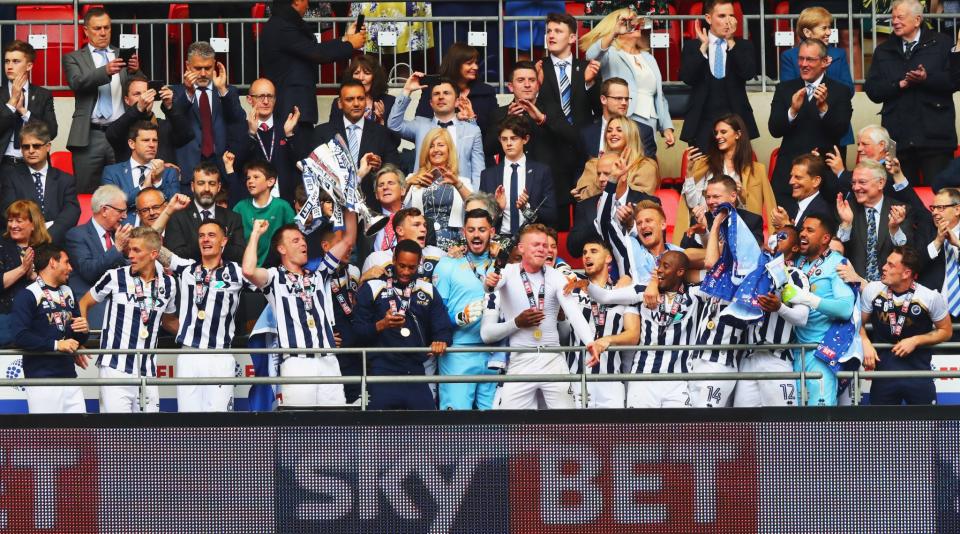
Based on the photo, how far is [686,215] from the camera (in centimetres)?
1609

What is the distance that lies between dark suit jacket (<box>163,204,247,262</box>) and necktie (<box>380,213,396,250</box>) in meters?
1.12

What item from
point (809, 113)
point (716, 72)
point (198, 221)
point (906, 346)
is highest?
point (716, 72)

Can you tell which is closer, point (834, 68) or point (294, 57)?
point (294, 57)

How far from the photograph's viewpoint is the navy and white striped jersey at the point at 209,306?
14.2m

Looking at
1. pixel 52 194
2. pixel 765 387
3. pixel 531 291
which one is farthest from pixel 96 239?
pixel 765 387

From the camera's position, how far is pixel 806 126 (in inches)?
659

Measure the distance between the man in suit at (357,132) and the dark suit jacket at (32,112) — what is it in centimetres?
231

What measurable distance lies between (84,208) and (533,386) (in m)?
5.50

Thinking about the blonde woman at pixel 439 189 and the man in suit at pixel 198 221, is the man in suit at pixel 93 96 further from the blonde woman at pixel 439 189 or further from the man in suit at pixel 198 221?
the blonde woman at pixel 439 189

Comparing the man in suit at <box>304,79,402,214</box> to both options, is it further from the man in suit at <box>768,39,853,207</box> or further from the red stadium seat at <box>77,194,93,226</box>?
the man in suit at <box>768,39,853,207</box>

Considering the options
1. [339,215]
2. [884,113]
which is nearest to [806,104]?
[884,113]

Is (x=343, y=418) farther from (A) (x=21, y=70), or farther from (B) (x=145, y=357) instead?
(A) (x=21, y=70)

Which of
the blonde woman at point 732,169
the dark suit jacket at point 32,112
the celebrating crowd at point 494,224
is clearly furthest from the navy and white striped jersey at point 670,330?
the dark suit jacket at point 32,112

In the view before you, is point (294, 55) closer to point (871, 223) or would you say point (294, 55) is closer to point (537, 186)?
point (537, 186)
